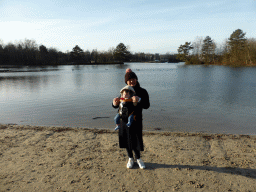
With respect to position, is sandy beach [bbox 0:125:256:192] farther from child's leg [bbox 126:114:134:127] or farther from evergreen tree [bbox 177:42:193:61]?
evergreen tree [bbox 177:42:193:61]

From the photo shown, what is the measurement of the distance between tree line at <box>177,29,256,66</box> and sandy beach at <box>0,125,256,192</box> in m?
61.1

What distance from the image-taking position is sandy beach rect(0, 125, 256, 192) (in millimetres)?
3223

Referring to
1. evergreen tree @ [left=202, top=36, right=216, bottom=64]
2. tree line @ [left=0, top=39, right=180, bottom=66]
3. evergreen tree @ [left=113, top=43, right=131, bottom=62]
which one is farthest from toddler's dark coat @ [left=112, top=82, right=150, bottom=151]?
evergreen tree @ [left=113, top=43, right=131, bottom=62]

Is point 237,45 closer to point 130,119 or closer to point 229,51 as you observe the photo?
point 229,51

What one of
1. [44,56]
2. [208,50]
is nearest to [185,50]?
[208,50]

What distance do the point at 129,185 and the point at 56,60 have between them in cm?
10952

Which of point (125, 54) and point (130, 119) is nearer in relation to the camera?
point (130, 119)

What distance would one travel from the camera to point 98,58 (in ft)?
386

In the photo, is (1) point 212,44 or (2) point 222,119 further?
(1) point 212,44

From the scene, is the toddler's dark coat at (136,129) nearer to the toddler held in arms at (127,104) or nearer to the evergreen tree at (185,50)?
the toddler held in arms at (127,104)

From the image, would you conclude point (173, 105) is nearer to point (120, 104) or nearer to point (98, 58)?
point (120, 104)

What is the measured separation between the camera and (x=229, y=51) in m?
66.8

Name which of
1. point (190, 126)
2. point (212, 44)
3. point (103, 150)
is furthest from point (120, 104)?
point (212, 44)

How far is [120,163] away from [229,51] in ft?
251
